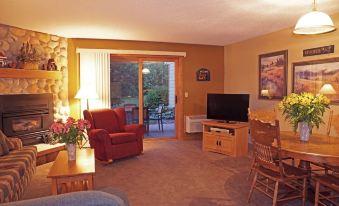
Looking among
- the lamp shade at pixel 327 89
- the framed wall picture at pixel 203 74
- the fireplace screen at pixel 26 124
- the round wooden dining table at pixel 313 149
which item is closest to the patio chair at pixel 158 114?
the framed wall picture at pixel 203 74

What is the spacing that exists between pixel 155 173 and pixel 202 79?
333cm

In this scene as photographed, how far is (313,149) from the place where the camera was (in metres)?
2.66

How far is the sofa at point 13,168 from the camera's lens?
257cm

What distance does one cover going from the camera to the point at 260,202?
313 centimetres

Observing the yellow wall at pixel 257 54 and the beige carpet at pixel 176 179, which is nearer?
the beige carpet at pixel 176 179

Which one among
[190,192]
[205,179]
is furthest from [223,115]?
[190,192]

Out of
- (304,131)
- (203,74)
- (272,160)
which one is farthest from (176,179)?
(203,74)

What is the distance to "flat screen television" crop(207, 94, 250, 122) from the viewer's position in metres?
5.41

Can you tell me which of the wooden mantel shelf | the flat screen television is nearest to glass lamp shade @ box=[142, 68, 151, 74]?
the flat screen television

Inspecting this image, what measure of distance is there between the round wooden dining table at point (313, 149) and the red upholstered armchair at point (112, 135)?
8.97 ft

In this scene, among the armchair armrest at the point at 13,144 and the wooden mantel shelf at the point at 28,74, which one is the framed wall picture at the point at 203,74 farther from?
the armchair armrest at the point at 13,144

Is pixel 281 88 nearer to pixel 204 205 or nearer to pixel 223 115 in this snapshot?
pixel 223 115

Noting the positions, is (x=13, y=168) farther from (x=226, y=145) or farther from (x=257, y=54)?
(x=257, y=54)

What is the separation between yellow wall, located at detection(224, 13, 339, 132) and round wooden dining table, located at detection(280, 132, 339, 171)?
143cm
